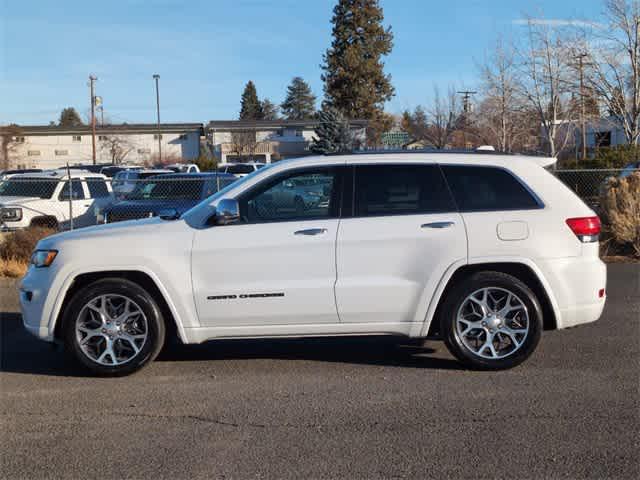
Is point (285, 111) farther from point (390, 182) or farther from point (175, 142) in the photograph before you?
point (390, 182)

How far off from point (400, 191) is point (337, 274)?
0.89m

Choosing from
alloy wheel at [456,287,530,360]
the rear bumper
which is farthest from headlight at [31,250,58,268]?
the rear bumper

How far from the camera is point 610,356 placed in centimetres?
665

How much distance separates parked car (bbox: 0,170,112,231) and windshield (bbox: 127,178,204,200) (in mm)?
998

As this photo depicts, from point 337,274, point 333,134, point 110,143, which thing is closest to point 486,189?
point 337,274

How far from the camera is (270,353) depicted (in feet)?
22.9

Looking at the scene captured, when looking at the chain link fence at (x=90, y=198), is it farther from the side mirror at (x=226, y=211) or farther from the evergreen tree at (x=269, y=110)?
the evergreen tree at (x=269, y=110)

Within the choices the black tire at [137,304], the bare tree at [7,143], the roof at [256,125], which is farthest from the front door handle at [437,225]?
the roof at [256,125]

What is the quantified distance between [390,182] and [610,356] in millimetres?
2524

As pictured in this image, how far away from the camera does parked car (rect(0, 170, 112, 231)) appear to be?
48.5 feet

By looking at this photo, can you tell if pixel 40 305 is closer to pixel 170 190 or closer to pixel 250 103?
pixel 170 190

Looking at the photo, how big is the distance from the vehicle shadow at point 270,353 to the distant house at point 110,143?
2228 inches

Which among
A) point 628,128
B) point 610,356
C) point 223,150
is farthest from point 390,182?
point 223,150

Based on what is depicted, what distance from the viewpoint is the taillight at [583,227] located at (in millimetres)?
6168
